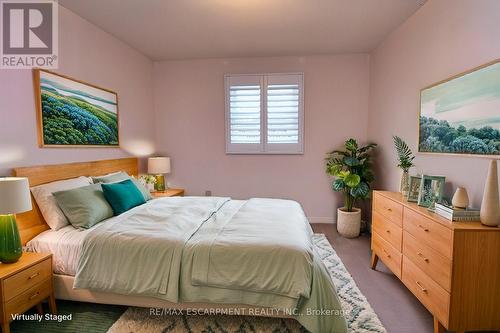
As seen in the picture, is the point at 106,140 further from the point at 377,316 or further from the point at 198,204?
the point at 377,316

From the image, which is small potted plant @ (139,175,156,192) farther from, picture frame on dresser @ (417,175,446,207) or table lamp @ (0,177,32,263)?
picture frame on dresser @ (417,175,446,207)

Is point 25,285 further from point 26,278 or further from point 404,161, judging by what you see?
point 404,161

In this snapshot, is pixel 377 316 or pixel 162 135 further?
pixel 162 135

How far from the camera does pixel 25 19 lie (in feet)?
8.27

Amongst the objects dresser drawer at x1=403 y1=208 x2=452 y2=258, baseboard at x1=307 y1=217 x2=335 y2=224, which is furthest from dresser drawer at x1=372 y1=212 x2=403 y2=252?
baseboard at x1=307 y1=217 x2=335 y2=224

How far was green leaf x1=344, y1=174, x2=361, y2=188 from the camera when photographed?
12.3 feet

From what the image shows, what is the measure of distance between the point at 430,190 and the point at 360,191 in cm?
152

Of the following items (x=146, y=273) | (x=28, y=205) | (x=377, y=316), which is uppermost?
(x=28, y=205)

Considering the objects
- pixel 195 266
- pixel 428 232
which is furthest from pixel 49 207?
pixel 428 232

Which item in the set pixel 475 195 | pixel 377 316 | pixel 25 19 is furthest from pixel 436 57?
pixel 25 19

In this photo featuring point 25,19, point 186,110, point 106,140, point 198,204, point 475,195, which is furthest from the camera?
point 186,110

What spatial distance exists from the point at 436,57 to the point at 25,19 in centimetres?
383

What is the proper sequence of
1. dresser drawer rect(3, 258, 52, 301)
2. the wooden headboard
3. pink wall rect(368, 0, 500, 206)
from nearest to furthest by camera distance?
dresser drawer rect(3, 258, 52, 301) < pink wall rect(368, 0, 500, 206) < the wooden headboard

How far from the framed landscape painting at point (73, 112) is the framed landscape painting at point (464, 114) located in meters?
3.64
